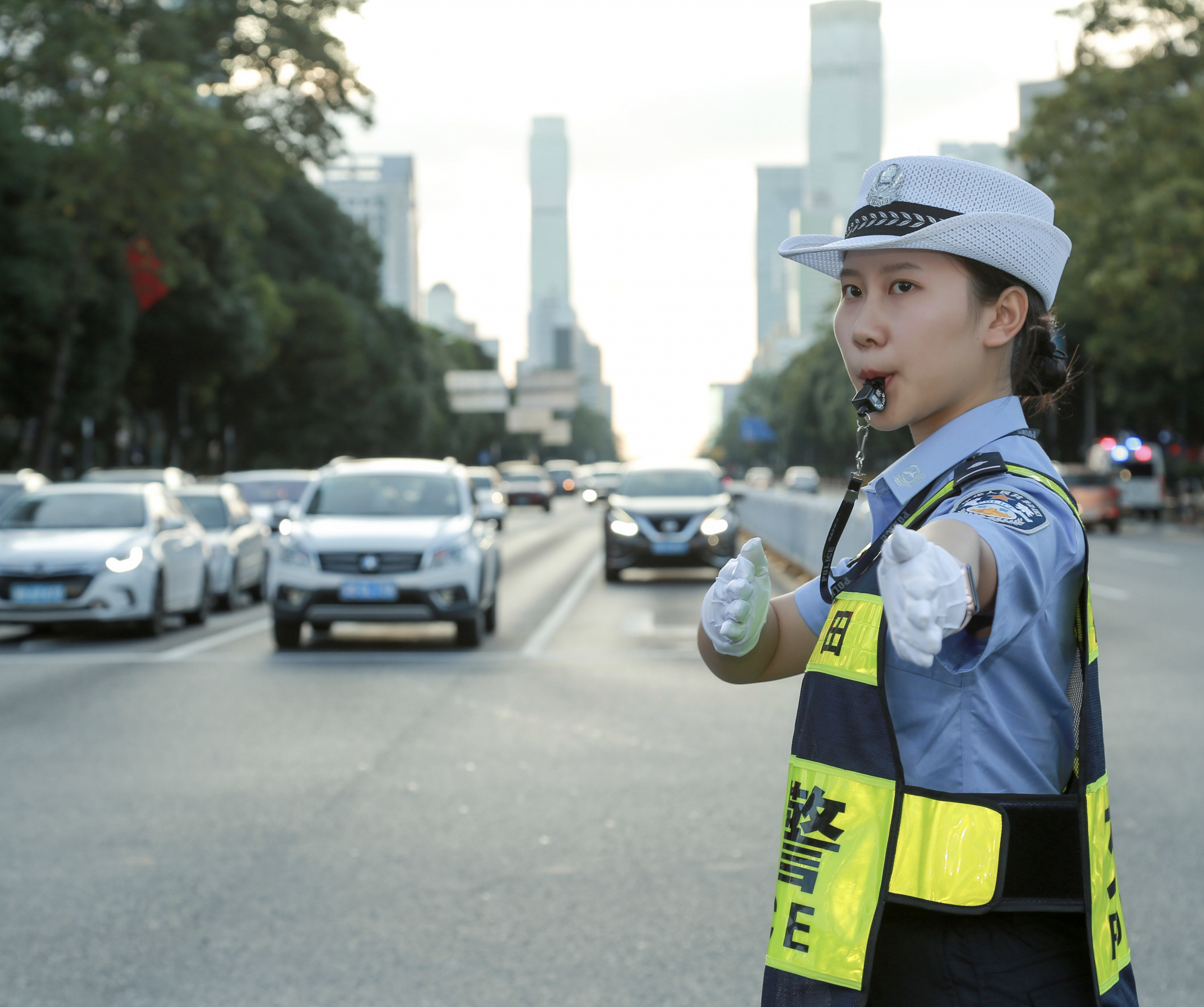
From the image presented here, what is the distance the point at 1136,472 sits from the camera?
52812 millimetres

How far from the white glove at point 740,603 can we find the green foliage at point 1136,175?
34665 millimetres

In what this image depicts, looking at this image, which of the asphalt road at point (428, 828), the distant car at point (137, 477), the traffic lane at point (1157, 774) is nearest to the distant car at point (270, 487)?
the distant car at point (137, 477)

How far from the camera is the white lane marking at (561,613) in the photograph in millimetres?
14492

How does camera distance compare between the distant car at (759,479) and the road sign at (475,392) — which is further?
the distant car at (759,479)

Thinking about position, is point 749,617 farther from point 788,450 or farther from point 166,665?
point 788,450

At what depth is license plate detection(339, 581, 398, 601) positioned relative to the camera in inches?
555

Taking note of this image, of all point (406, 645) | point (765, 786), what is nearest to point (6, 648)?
point (406, 645)

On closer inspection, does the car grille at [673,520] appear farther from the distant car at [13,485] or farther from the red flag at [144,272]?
the red flag at [144,272]

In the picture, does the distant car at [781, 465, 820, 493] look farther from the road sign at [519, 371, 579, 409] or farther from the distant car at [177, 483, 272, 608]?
the distant car at [177, 483, 272, 608]

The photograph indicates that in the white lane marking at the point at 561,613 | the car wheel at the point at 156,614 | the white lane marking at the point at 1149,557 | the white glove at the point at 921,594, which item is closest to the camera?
the white glove at the point at 921,594

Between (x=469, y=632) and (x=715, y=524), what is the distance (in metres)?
9.31

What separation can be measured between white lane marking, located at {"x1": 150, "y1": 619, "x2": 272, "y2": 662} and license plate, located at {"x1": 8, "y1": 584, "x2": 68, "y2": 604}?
3.81ft

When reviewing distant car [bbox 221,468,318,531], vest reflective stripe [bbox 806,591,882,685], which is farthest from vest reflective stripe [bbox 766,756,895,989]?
distant car [bbox 221,468,318,531]

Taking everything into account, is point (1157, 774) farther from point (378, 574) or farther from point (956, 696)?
point (378, 574)
